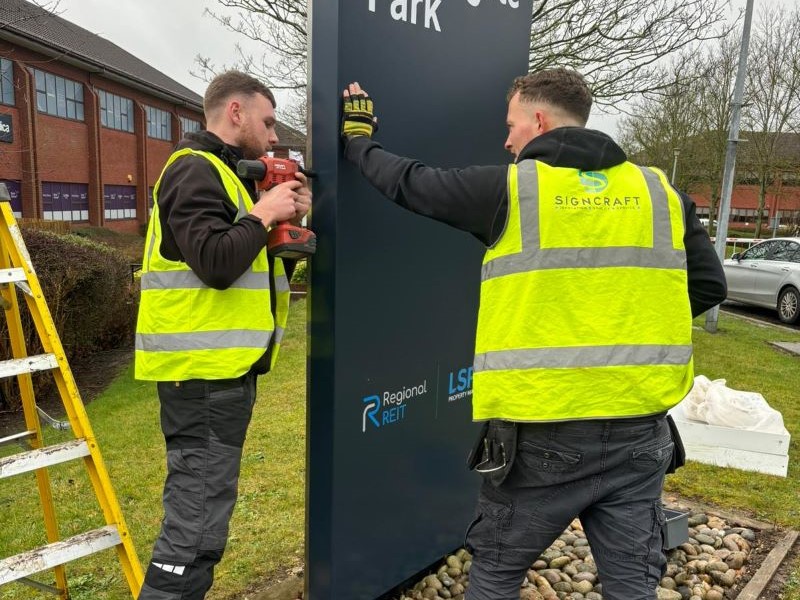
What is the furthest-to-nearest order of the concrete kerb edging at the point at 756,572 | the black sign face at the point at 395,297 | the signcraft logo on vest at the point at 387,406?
the concrete kerb edging at the point at 756,572 < the signcraft logo on vest at the point at 387,406 < the black sign face at the point at 395,297

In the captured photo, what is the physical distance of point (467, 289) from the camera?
3.46m

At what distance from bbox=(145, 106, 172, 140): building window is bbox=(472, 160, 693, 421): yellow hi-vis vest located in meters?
33.8

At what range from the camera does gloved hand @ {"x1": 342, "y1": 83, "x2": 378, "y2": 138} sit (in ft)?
8.49

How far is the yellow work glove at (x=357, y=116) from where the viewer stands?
259 cm

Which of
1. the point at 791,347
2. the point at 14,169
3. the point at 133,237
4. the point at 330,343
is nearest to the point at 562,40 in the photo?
the point at 791,347

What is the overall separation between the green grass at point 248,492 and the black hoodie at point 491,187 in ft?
6.73

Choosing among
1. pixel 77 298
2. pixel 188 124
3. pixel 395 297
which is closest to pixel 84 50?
pixel 188 124

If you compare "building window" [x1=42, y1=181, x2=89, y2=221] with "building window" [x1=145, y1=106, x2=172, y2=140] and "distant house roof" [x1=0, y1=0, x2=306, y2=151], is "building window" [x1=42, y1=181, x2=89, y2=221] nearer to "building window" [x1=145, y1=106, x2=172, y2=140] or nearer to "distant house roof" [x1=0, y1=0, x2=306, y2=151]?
"distant house roof" [x1=0, y1=0, x2=306, y2=151]

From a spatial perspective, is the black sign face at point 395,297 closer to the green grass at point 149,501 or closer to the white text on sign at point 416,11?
the white text on sign at point 416,11

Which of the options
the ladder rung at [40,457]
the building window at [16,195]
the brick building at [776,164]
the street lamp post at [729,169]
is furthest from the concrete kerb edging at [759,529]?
the building window at [16,195]

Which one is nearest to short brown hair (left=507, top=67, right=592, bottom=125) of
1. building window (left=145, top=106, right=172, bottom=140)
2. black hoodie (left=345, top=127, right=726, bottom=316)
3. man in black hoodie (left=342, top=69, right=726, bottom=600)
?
man in black hoodie (left=342, top=69, right=726, bottom=600)

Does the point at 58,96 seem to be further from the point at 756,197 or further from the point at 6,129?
the point at 756,197

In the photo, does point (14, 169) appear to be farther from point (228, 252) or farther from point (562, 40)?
point (228, 252)

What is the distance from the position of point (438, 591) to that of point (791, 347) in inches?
365
